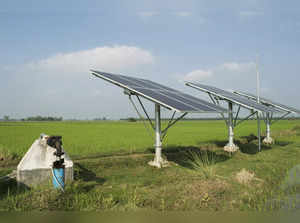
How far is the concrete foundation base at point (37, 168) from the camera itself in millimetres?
7255

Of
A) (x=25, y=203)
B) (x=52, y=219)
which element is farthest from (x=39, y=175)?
(x=52, y=219)

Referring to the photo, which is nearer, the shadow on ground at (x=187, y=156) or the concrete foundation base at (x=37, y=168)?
the concrete foundation base at (x=37, y=168)

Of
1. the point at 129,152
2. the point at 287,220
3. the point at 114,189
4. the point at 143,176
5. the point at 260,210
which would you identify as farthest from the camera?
the point at 129,152

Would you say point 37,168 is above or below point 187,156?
below

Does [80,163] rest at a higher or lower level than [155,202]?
higher

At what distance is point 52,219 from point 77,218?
473 millimetres

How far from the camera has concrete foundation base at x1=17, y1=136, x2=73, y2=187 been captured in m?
7.25

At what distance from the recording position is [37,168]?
7410 millimetres

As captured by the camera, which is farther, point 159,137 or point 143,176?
point 159,137

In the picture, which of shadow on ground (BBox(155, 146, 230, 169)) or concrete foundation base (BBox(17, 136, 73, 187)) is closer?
concrete foundation base (BBox(17, 136, 73, 187))

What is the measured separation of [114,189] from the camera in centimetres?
740

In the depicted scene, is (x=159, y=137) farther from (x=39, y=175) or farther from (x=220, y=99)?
(x=220, y=99)

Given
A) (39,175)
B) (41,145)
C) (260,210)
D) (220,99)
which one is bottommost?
(260,210)

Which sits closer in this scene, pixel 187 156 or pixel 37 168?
pixel 37 168
